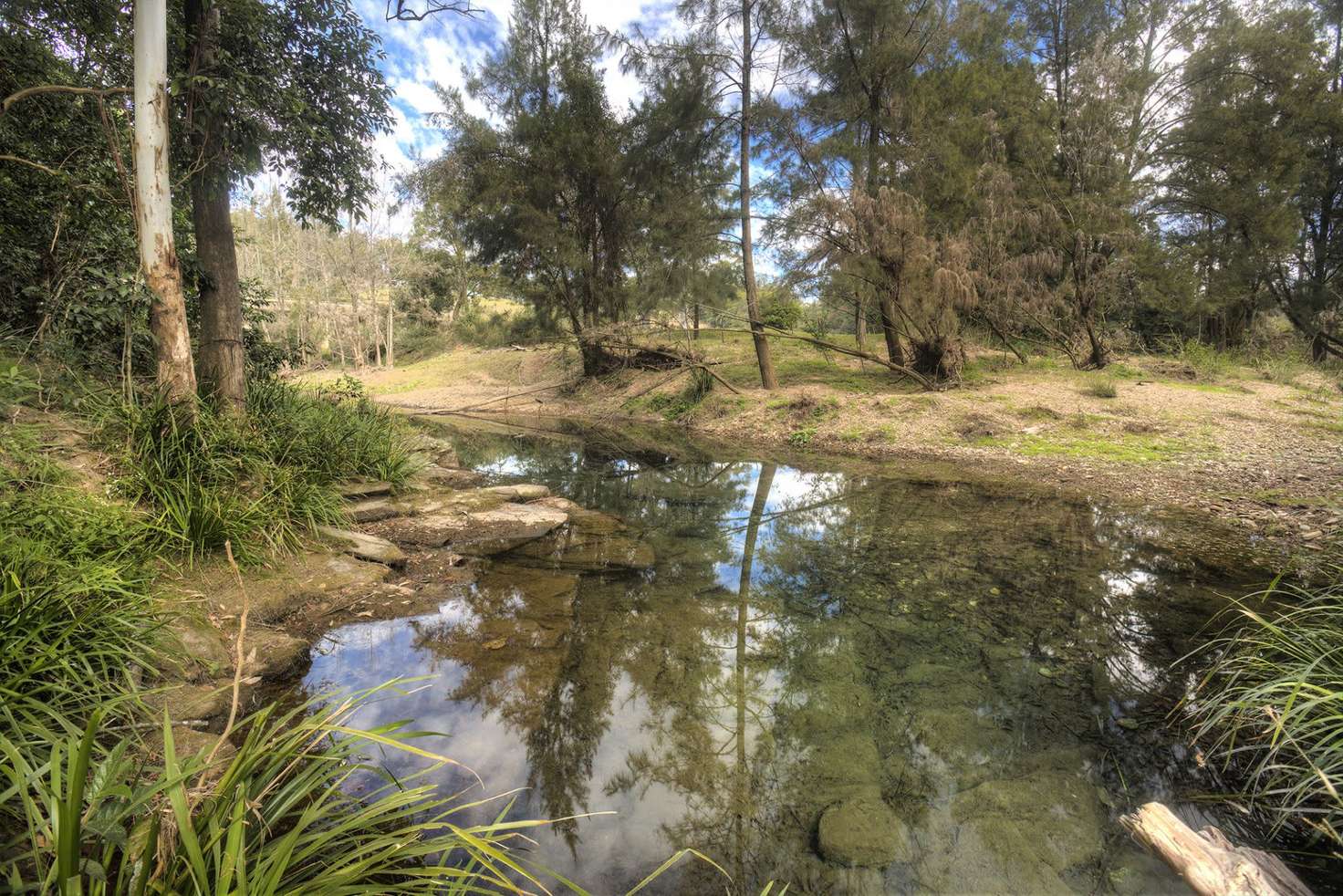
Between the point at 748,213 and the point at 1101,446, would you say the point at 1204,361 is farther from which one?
the point at 748,213

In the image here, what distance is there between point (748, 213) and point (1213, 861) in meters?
15.0

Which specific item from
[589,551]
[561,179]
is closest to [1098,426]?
[589,551]

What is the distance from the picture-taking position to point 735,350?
2155 centimetres

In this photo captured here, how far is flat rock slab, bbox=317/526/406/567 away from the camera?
17.8ft

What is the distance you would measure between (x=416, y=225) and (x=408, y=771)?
113 feet

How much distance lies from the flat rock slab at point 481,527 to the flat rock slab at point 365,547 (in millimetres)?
479

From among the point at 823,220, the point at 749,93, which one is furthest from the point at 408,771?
the point at 749,93

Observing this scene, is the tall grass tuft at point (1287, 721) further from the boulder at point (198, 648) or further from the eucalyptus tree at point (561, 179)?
the eucalyptus tree at point (561, 179)

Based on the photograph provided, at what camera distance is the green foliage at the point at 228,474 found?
4.45m

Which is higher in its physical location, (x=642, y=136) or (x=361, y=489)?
(x=642, y=136)

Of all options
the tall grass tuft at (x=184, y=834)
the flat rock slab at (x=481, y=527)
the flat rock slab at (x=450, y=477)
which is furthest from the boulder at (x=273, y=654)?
the flat rock slab at (x=450, y=477)

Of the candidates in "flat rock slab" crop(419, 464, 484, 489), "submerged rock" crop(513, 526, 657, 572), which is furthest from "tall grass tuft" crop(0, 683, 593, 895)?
"flat rock slab" crop(419, 464, 484, 489)

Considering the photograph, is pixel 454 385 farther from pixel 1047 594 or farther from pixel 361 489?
pixel 1047 594

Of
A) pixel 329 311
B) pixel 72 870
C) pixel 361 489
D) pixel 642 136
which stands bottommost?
pixel 361 489
